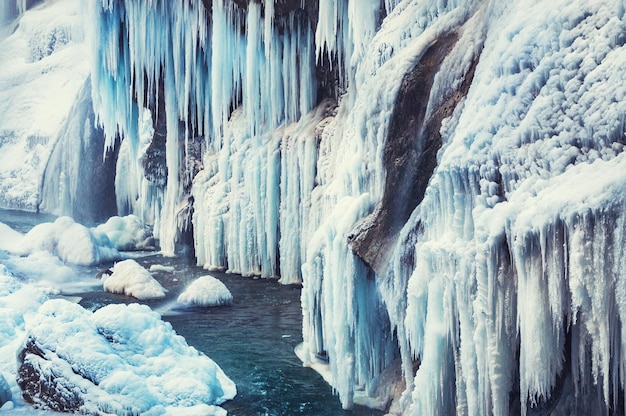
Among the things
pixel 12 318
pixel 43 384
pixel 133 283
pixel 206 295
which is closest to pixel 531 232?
pixel 43 384

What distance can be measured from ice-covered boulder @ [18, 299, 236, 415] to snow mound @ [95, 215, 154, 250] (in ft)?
40.8

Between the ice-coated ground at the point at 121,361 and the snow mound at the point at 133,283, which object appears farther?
the snow mound at the point at 133,283

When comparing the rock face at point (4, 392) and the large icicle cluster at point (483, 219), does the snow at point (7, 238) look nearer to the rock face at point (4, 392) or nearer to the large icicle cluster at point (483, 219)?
the rock face at point (4, 392)

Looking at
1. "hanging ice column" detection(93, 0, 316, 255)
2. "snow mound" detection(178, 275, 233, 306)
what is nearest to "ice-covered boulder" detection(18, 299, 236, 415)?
"snow mound" detection(178, 275, 233, 306)

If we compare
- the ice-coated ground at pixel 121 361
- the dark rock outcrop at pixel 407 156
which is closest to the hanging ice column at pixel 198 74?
the ice-coated ground at pixel 121 361

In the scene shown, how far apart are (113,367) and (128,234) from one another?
13796mm

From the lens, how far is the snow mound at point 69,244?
Answer: 17.0m

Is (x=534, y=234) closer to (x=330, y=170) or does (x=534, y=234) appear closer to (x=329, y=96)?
(x=330, y=170)

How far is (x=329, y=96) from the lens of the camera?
14320 mm

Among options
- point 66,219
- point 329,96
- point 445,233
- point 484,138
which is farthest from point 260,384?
point 66,219

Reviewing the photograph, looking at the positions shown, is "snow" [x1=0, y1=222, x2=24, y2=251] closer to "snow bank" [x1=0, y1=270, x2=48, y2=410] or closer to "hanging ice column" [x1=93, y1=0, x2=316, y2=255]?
"hanging ice column" [x1=93, y1=0, x2=316, y2=255]

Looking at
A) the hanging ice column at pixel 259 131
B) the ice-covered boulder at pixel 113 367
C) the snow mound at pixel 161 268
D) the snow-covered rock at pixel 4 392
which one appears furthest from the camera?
the snow mound at pixel 161 268

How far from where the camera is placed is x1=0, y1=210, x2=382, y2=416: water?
7113 mm

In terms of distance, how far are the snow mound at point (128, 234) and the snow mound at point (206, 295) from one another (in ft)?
26.6
